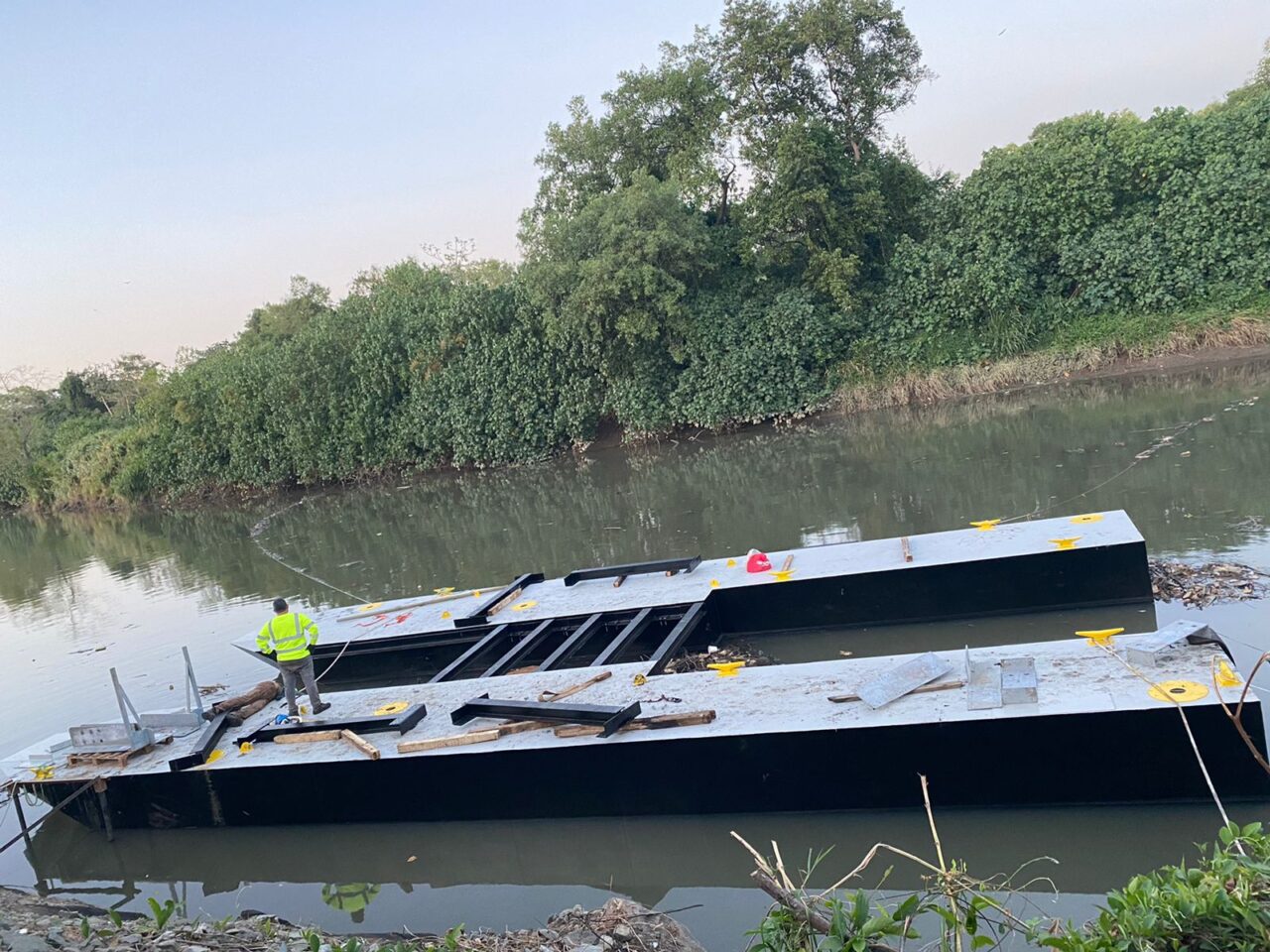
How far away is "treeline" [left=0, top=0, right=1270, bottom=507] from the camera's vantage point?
1872 cm

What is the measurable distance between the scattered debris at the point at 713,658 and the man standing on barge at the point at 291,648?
2.52m

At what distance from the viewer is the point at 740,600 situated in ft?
24.6

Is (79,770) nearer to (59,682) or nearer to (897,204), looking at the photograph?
(59,682)

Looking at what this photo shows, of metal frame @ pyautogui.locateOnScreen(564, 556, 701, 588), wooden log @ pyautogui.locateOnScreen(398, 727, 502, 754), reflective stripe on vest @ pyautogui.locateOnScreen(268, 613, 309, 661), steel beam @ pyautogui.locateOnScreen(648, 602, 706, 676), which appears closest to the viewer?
wooden log @ pyautogui.locateOnScreen(398, 727, 502, 754)

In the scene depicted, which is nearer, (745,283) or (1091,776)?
(1091,776)

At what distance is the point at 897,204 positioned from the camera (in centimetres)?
2202

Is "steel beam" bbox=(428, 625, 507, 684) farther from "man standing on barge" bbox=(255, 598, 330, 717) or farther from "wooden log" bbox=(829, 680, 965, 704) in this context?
"wooden log" bbox=(829, 680, 965, 704)

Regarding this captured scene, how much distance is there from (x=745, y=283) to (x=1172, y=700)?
58.8ft

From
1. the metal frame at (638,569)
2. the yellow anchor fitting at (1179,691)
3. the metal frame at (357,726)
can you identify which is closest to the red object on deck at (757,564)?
the metal frame at (638,569)

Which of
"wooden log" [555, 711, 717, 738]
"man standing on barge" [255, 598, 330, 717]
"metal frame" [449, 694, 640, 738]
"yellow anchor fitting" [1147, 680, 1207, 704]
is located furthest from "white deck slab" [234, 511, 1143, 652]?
"yellow anchor fitting" [1147, 680, 1207, 704]

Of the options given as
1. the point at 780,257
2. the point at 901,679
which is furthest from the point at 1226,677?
the point at 780,257

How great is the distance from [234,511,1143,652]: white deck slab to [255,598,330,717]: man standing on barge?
1.70 meters

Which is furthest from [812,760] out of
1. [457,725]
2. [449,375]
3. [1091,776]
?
[449,375]

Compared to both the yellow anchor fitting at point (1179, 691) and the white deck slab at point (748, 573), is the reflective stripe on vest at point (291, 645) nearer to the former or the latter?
the white deck slab at point (748, 573)
